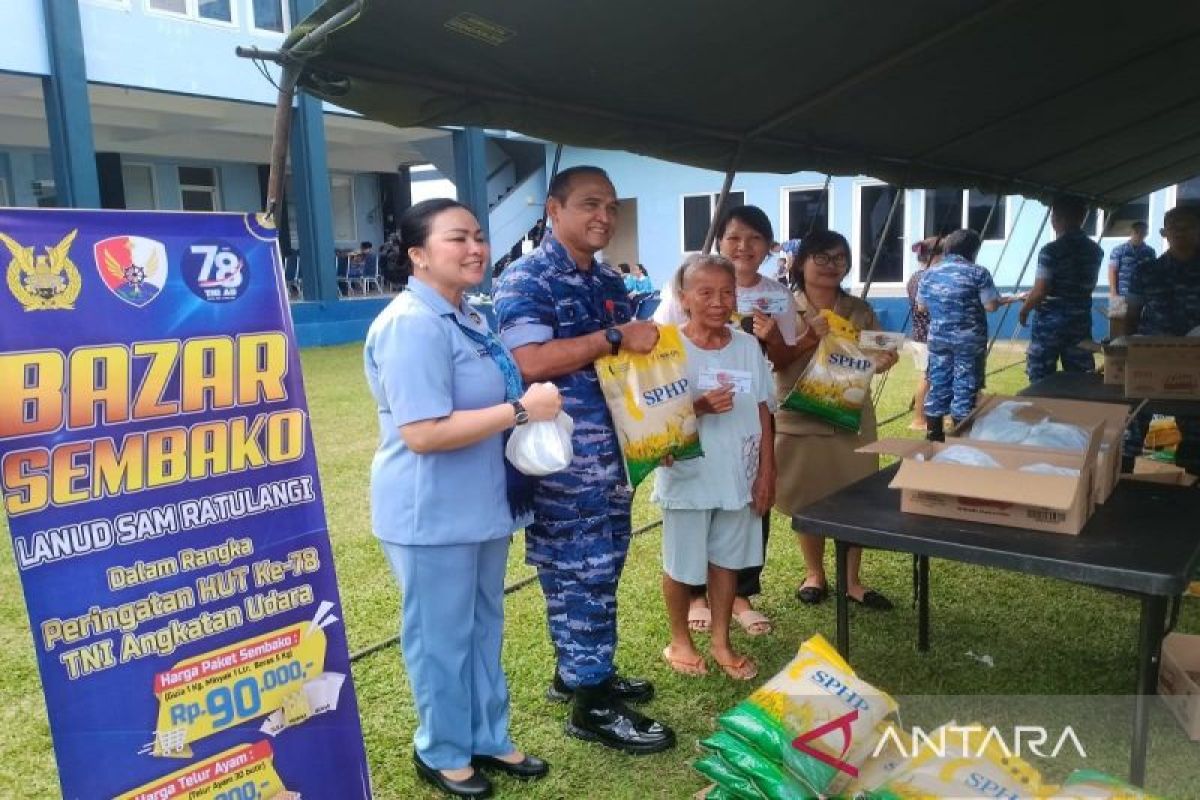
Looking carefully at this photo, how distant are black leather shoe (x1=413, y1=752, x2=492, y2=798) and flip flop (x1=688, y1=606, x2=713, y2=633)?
1.20 m

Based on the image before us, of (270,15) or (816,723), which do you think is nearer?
(816,723)

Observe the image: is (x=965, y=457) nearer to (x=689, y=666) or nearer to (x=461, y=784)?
(x=689, y=666)

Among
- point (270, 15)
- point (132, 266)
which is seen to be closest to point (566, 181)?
point (132, 266)

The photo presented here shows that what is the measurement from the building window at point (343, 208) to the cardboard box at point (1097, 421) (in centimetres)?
1863

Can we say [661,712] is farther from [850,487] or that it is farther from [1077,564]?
[1077,564]

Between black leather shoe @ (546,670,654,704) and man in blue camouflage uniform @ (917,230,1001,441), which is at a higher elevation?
man in blue camouflage uniform @ (917,230,1001,441)

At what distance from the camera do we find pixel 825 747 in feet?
6.18

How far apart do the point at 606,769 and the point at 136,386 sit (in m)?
1.57

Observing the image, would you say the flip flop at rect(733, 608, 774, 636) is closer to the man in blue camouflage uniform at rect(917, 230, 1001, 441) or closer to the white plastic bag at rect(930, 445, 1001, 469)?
the white plastic bag at rect(930, 445, 1001, 469)

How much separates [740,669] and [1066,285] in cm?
429

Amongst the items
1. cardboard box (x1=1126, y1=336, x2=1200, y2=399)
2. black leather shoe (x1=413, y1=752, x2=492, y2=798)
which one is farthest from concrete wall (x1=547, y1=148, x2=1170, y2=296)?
black leather shoe (x1=413, y1=752, x2=492, y2=798)

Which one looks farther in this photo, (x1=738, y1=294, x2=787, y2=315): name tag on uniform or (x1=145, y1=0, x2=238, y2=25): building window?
(x1=145, y1=0, x2=238, y2=25): building window

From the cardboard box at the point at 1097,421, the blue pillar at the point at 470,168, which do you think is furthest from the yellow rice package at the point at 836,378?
the blue pillar at the point at 470,168

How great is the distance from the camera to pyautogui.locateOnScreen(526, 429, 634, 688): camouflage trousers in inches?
90.9
